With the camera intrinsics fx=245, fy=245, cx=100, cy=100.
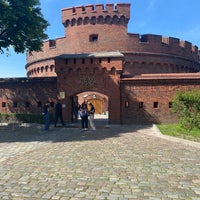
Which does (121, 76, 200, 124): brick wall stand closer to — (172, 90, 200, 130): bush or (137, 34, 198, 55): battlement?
(172, 90, 200, 130): bush

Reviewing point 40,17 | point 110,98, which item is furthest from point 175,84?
point 40,17

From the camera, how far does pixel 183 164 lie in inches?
281

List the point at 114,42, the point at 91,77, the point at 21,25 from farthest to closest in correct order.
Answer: the point at 114,42 → the point at 91,77 → the point at 21,25

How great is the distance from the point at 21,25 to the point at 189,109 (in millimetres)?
11491

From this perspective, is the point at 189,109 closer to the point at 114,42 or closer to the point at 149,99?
the point at 149,99

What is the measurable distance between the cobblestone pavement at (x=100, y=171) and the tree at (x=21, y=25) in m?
8.44

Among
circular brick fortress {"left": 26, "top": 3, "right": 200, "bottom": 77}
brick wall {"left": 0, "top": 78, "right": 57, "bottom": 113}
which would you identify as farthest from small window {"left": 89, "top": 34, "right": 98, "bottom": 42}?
brick wall {"left": 0, "top": 78, "right": 57, "bottom": 113}

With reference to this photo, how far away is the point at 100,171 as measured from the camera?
6.46m

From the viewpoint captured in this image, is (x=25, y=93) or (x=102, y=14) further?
(x=102, y=14)

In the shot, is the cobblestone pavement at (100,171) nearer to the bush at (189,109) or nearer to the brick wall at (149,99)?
the bush at (189,109)

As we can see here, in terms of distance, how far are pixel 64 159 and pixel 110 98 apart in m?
10.2

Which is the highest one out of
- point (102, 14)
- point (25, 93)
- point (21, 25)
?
point (102, 14)

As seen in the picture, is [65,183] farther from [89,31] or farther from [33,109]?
[89,31]

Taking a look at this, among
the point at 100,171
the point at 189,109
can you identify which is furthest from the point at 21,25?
the point at 100,171
